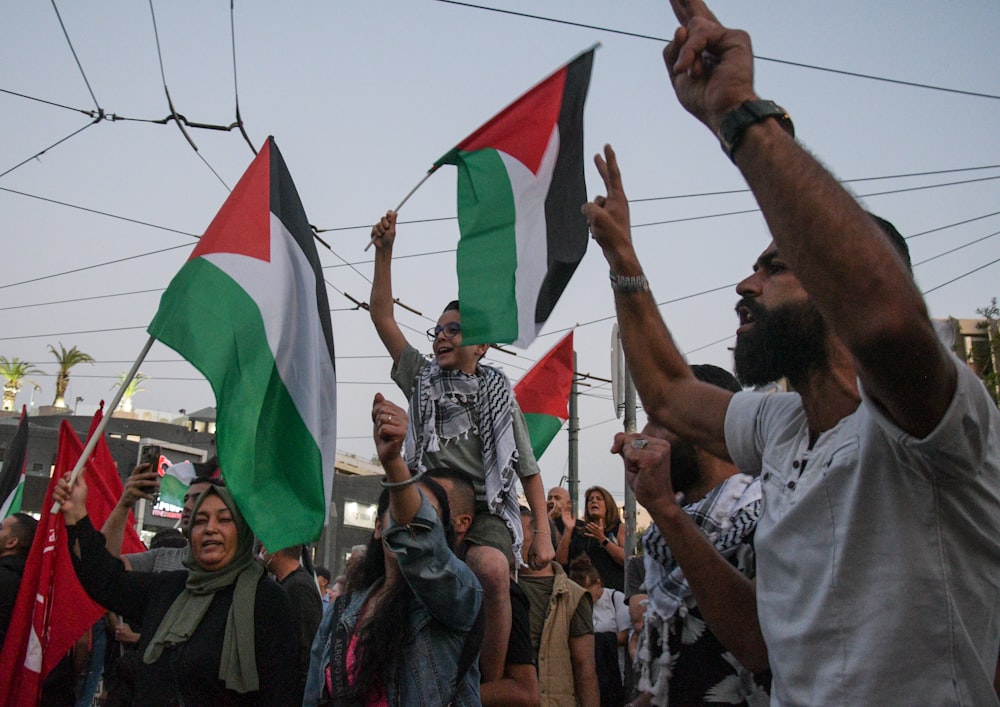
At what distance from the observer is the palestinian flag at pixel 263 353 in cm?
375

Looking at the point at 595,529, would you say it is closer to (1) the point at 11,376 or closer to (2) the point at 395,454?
(2) the point at 395,454

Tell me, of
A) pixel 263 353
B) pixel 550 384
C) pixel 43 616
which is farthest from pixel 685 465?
pixel 550 384

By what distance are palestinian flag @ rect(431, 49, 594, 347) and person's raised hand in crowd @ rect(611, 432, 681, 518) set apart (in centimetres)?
153

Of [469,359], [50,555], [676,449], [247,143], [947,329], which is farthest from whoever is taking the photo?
[247,143]

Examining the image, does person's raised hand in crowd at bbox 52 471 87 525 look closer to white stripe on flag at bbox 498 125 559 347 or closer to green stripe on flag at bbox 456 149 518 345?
green stripe on flag at bbox 456 149 518 345

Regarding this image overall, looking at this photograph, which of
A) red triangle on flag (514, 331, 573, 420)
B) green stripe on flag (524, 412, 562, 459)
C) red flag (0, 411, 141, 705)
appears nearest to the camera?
red flag (0, 411, 141, 705)

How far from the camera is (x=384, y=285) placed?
14.3ft

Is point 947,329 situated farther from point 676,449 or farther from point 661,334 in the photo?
point 676,449

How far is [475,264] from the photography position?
4117 millimetres

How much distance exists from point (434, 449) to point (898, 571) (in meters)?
2.88

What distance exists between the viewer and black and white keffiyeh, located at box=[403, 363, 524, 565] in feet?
13.5

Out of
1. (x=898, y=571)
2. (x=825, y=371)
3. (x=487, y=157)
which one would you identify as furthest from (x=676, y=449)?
(x=487, y=157)

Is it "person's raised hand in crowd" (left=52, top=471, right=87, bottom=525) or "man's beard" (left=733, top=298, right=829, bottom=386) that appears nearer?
"man's beard" (left=733, top=298, right=829, bottom=386)

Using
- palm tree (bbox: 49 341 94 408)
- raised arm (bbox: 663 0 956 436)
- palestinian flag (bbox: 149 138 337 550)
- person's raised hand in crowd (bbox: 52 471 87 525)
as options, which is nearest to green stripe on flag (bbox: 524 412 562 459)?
palestinian flag (bbox: 149 138 337 550)
